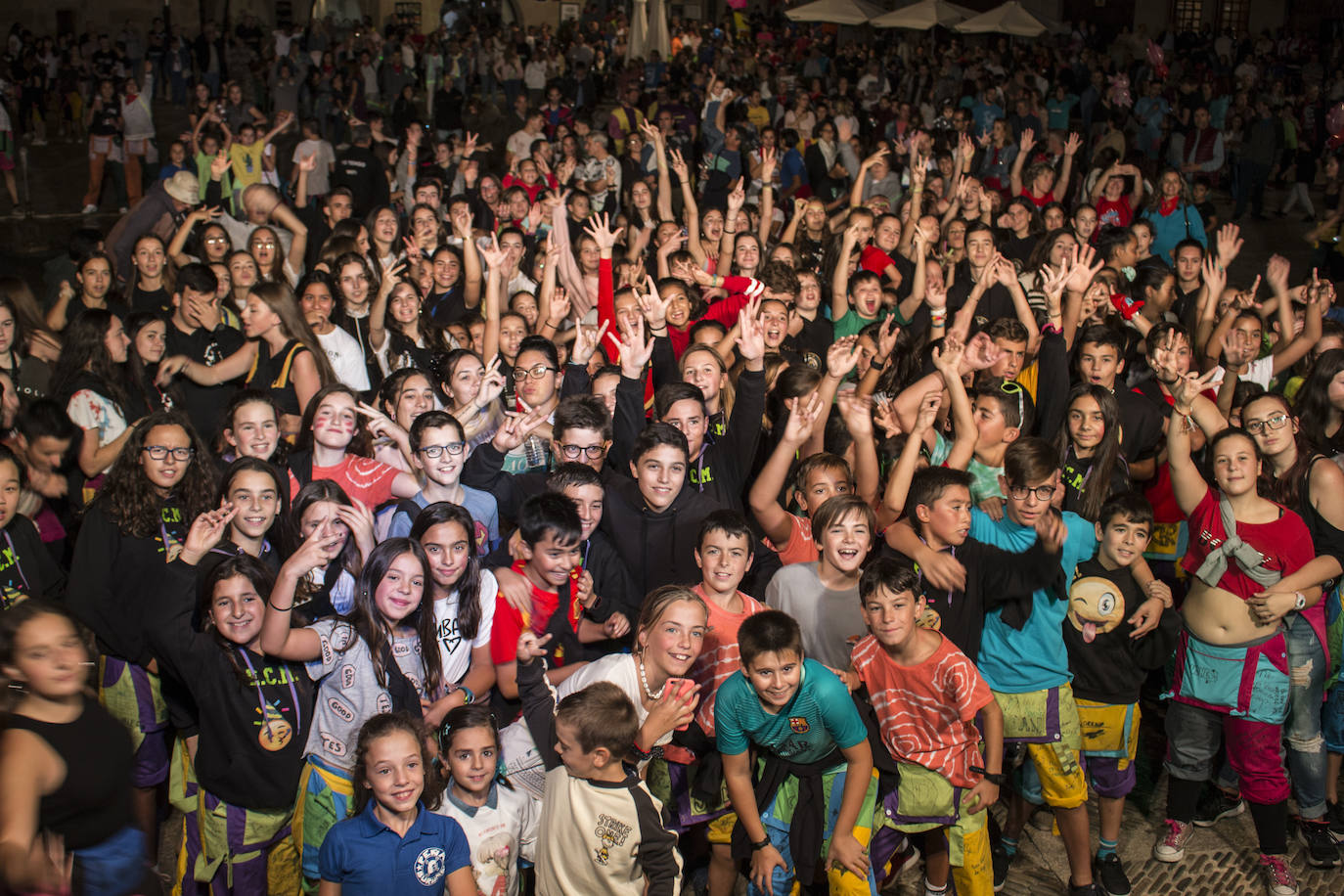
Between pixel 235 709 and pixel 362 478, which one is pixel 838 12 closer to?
pixel 362 478

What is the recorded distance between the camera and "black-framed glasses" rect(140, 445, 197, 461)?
4324mm

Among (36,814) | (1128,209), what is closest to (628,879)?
→ (36,814)

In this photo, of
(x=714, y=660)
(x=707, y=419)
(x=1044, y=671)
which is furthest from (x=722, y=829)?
(x=707, y=419)

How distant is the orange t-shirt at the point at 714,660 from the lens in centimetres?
392

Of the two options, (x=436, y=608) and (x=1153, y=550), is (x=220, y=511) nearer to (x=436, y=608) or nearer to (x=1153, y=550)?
(x=436, y=608)

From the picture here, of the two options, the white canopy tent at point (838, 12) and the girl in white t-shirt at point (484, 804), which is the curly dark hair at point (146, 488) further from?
the white canopy tent at point (838, 12)

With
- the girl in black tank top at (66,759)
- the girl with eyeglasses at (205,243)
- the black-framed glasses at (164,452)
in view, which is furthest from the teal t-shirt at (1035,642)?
the girl with eyeglasses at (205,243)

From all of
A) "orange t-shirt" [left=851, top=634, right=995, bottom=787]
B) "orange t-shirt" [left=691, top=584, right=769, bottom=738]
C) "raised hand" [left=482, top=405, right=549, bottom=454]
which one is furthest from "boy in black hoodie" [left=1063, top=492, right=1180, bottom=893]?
"raised hand" [left=482, top=405, right=549, bottom=454]

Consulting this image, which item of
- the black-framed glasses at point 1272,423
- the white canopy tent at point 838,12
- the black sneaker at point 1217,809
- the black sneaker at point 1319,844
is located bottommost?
the black sneaker at point 1217,809

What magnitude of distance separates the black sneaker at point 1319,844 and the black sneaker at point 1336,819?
3cm

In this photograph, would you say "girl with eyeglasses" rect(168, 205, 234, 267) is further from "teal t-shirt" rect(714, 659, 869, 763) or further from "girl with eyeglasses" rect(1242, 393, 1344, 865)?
"girl with eyeglasses" rect(1242, 393, 1344, 865)

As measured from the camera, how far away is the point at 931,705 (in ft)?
12.2

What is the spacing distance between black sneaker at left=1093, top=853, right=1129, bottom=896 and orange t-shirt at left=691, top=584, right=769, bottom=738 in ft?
5.49

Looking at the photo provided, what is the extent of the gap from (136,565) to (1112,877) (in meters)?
3.87
